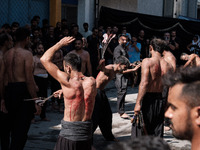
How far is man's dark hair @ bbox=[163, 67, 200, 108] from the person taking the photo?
68.3 inches

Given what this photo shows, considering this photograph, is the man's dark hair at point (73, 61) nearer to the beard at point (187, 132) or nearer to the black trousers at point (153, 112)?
the black trousers at point (153, 112)

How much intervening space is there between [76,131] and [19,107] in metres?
1.41

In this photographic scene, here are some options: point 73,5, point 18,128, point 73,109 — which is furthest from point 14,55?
point 73,5

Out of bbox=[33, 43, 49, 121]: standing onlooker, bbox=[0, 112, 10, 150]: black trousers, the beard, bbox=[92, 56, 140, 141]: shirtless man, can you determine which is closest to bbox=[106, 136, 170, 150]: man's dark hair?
the beard

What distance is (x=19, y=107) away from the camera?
16.1ft

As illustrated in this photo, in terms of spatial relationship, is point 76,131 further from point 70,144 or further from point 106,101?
point 106,101

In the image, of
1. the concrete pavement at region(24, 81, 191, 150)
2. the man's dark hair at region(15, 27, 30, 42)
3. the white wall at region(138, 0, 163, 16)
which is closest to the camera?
the man's dark hair at region(15, 27, 30, 42)

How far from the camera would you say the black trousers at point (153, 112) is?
5.28m

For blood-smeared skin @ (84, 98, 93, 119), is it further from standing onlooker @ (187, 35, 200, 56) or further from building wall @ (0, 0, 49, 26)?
standing onlooker @ (187, 35, 200, 56)

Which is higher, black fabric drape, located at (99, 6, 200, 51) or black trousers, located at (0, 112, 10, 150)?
black fabric drape, located at (99, 6, 200, 51)

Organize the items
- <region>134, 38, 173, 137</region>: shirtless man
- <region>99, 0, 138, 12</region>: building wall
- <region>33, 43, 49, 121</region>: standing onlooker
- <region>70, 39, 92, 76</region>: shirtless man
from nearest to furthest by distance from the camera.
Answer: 1. <region>134, 38, 173, 137</region>: shirtless man
2. <region>33, 43, 49, 121</region>: standing onlooker
3. <region>70, 39, 92, 76</region>: shirtless man
4. <region>99, 0, 138, 12</region>: building wall

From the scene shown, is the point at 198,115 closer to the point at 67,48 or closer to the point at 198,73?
the point at 198,73

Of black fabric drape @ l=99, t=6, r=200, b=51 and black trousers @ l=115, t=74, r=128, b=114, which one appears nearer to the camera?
black trousers @ l=115, t=74, r=128, b=114

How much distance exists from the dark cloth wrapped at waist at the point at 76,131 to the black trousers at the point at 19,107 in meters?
1.10
